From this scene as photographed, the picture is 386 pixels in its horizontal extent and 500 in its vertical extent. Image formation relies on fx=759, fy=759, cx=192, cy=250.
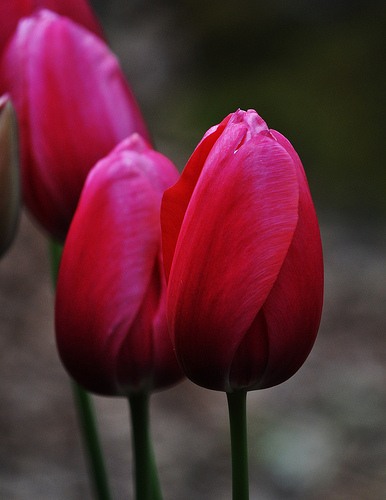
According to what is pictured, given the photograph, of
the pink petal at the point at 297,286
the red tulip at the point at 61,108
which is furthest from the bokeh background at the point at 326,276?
the pink petal at the point at 297,286

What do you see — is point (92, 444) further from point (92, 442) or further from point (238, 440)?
point (238, 440)

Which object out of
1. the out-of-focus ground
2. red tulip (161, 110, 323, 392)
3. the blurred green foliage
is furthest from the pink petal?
the blurred green foliage

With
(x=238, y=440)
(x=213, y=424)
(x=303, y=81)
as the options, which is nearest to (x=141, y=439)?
(x=238, y=440)

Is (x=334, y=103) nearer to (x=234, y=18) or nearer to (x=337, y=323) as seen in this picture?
(x=234, y=18)

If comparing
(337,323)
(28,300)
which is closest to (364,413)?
(337,323)

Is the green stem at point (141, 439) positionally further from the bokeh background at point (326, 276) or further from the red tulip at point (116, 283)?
the bokeh background at point (326, 276)

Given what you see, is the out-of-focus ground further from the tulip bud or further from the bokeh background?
the tulip bud
